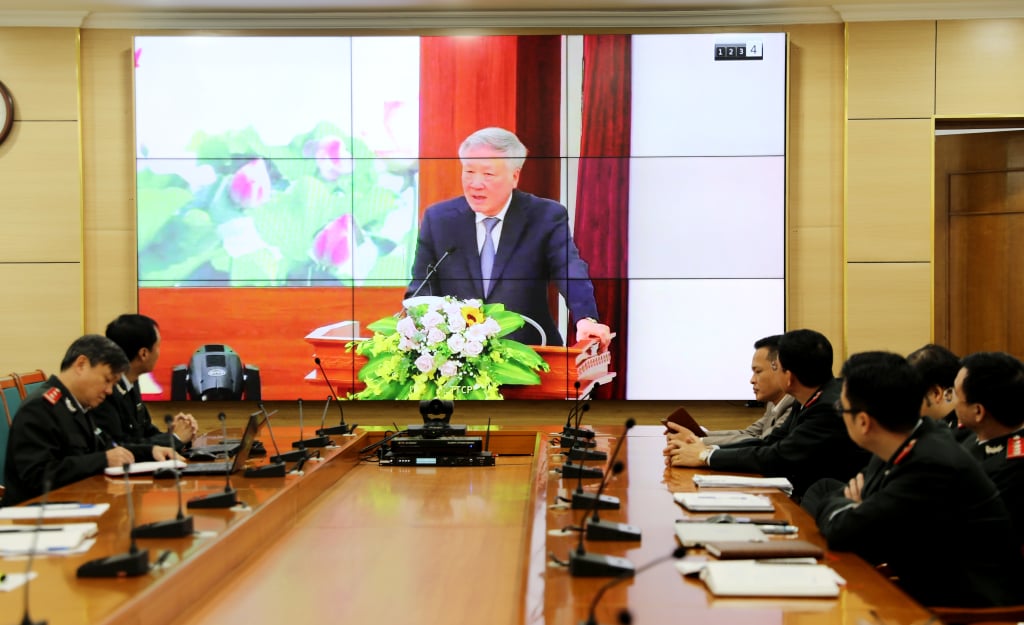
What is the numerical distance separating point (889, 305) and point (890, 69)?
1.38 metres

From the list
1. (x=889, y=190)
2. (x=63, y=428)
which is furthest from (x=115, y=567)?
(x=889, y=190)

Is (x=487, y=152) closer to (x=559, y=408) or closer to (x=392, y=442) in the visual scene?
(x=559, y=408)

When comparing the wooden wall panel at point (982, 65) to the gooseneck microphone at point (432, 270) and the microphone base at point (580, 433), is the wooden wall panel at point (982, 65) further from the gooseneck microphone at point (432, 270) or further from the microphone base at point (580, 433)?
the microphone base at point (580, 433)

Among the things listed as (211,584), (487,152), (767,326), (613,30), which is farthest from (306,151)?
(211,584)

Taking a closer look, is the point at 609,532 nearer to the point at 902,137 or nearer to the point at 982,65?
the point at 902,137

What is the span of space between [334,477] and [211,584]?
64.8 inches

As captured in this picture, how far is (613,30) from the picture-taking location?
20.0ft

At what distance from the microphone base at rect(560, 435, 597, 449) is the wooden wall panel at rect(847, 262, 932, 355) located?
2297 millimetres

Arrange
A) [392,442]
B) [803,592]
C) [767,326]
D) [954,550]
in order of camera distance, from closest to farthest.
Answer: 1. [803,592]
2. [954,550]
3. [392,442]
4. [767,326]

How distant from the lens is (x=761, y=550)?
222cm

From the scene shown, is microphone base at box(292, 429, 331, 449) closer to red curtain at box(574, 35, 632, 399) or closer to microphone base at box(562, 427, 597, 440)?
microphone base at box(562, 427, 597, 440)

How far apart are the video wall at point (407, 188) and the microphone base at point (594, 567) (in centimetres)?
378

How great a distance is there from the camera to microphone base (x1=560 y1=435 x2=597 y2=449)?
4.15m

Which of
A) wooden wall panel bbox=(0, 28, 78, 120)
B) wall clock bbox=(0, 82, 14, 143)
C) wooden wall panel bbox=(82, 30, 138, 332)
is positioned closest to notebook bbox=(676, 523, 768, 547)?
wooden wall panel bbox=(82, 30, 138, 332)
